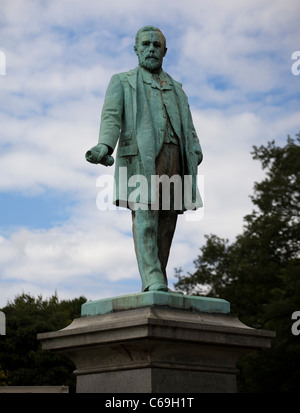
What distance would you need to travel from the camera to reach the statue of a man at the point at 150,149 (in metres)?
8.44

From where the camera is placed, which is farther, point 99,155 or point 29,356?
point 29,356

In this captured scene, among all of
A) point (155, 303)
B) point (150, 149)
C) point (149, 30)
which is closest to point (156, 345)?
point (155, 303)

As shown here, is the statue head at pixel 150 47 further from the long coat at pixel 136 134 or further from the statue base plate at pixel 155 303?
the statue base plate at pixel 155 303

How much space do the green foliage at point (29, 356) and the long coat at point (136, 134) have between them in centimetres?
2930

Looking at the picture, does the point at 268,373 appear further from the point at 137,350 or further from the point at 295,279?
the point at 137,350

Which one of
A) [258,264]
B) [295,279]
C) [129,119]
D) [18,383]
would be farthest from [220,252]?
[129,119]

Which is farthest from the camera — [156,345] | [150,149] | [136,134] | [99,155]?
[136,134]

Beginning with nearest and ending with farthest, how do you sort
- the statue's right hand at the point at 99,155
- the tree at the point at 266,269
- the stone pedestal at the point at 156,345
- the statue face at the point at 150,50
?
the stone pedestal at the point at 156,345 < the statue's right hand at the point at 99,155 < the statue face at the point at 150,50 < the tree at the point at 266,269

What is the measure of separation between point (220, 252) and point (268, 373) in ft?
35.5

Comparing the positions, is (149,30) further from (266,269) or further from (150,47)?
(266,269)

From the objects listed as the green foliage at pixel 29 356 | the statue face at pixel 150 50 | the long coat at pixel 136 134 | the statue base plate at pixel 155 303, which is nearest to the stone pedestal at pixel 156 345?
the statue base plate at pixel 155 303

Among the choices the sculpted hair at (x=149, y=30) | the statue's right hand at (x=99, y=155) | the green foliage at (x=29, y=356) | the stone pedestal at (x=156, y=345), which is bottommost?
the stone pedestal at (x=156, y=345)

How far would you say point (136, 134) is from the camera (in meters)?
8.74

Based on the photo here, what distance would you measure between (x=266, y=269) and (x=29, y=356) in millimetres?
13357
